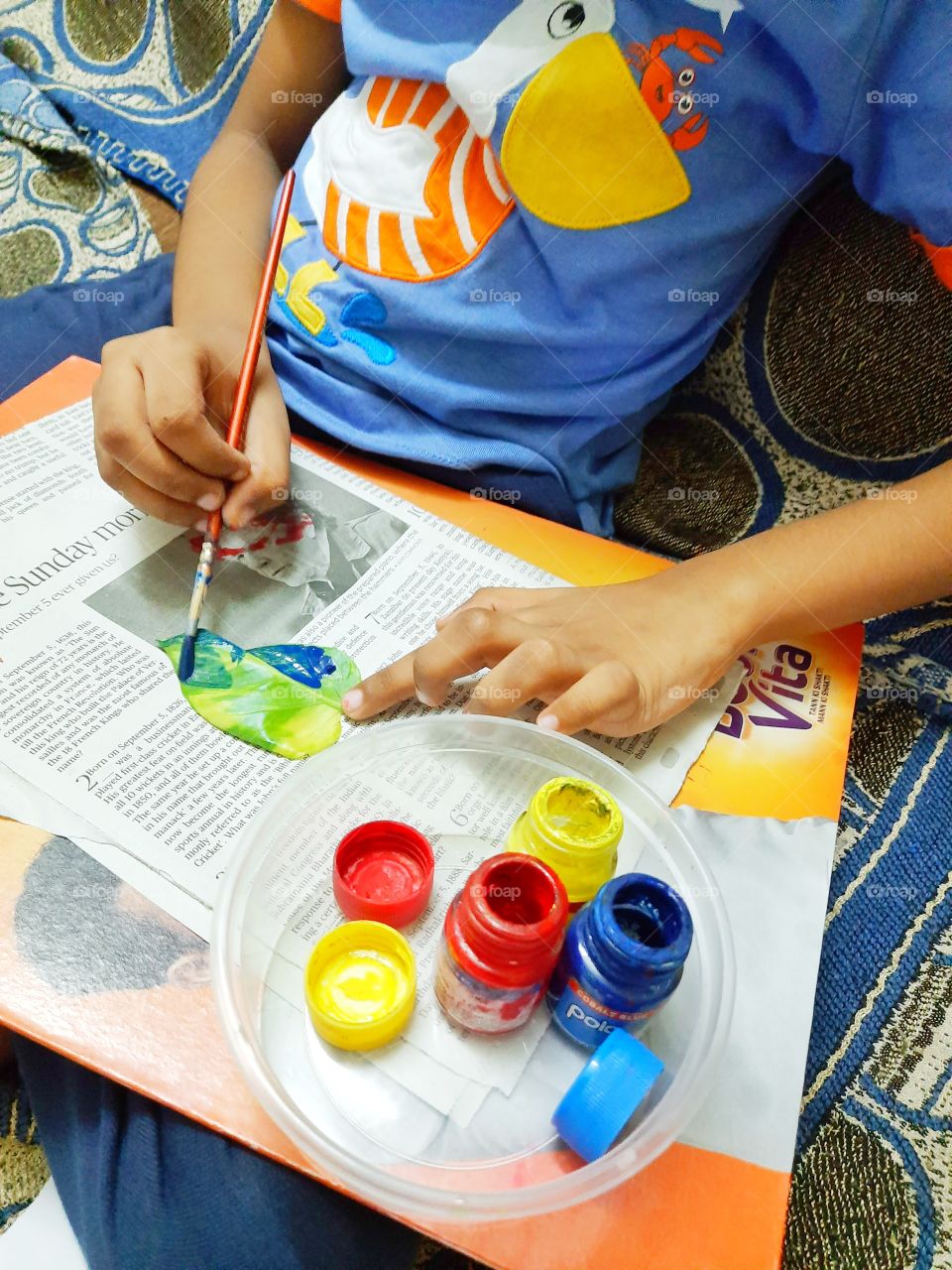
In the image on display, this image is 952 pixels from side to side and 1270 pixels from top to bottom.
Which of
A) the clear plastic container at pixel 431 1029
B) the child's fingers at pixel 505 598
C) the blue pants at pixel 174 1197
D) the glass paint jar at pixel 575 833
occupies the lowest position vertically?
the blue pants at pixel 174 1197

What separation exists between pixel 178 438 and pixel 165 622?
0.12 metres

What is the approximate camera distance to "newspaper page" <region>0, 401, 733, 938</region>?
1.52 feet

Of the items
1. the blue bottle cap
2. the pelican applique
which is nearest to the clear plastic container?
the blue bottle cap

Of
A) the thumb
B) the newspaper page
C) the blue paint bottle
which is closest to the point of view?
the blue paint bottle

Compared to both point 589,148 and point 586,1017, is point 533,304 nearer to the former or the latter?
point 589,148

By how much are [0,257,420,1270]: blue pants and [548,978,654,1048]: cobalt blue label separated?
0.45 ft

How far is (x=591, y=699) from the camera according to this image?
48 cm

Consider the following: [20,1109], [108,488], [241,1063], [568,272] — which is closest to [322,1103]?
[241,1063]

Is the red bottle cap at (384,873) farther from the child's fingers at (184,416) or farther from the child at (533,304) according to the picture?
the child's fingers at (184,416)

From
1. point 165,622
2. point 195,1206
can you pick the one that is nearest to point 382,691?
point 165,622

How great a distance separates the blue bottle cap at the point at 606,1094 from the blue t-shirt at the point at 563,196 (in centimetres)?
40

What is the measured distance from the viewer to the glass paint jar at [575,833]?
0.42 m

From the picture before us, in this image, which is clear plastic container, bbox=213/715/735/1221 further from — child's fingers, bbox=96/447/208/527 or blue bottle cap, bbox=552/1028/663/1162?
child's fingers, bbox=96/447/208/527

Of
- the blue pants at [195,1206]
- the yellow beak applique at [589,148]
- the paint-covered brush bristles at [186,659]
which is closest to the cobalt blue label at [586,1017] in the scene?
the blue pants at [195,1206]
